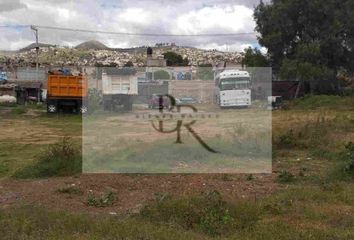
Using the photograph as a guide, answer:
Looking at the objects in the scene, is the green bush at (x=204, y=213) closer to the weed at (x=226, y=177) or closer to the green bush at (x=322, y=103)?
the weed at (x=226, y=177)

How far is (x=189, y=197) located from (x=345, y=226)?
2.10 meters

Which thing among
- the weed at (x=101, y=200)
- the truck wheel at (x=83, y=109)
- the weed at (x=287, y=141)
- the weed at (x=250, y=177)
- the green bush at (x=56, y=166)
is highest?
the truck wheel at (x=83, y=109)

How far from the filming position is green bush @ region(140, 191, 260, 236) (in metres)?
6.21

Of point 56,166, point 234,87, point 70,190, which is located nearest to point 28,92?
point 234,87

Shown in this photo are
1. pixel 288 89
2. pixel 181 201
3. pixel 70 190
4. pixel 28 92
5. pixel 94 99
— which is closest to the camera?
pixel 181 201

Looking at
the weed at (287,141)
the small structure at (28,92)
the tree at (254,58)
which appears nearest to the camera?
the weed at (287,141)

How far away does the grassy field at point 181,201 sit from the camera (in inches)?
233

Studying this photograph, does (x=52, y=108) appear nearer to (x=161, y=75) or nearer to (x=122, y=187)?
(x=161, y=75)

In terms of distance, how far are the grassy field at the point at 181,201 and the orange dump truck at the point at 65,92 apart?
1546cm

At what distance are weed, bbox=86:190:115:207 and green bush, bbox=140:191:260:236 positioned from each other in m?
0.98

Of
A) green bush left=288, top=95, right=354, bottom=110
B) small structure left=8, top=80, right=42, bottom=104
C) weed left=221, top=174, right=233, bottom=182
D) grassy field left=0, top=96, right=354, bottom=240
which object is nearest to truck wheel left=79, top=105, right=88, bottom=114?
small structure left=8, top=80, right=42, bottom=104

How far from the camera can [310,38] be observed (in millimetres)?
38812

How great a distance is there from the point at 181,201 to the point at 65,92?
22703 millimetres

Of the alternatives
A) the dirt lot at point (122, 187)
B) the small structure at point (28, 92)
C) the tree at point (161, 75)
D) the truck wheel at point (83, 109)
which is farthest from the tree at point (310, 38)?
the dirt lot at point (122, 187)
